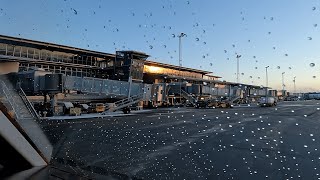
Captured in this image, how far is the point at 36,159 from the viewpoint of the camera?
421cm

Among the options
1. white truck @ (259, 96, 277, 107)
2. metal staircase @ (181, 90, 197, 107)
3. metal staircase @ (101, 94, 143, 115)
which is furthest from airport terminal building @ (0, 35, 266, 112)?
white truck @ (259, 96, 277, 107)

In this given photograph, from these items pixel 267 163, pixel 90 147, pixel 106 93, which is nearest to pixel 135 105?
pixel 106 93

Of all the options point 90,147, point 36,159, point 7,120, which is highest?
point 7,120

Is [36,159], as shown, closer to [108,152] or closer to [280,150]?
[108,152]

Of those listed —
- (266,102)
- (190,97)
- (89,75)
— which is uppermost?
(89,75)

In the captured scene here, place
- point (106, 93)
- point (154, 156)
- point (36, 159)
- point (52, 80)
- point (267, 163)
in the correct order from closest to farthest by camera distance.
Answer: point (36, 159)
point (267, 163)
point (154, 156)
point (52, 80)
point (106, 93)

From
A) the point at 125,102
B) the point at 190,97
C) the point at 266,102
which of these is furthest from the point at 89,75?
the point at 266,102

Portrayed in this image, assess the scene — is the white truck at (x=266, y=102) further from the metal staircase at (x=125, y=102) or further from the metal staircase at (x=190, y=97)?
the metal staircase at (x=125, y=102)

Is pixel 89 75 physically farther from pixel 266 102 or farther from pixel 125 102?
pixel 266 102

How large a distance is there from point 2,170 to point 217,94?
47.5m

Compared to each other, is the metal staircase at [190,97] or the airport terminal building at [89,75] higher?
the airport terminal building at [89,75]

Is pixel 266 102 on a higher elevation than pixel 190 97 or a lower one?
lower

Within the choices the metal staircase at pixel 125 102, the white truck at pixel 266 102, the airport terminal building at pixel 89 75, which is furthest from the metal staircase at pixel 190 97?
the metal staircase at pixel 125 102

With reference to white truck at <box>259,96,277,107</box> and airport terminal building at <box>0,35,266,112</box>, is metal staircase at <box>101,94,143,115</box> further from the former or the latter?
white truck at <box>259,96,277,107</box>
